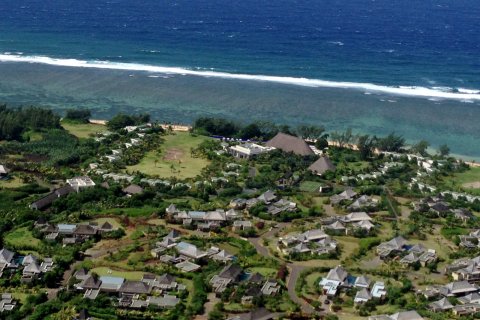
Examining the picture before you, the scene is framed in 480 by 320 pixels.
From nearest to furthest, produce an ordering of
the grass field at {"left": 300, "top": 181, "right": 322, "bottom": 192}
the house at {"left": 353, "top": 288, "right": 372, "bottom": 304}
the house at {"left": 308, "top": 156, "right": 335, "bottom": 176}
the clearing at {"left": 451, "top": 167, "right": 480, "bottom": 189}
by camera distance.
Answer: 1. the house at {"left": 353, "top": 288, "right": 372, "bottom": 304}
2. the grass field at {"left": 300, "top": 181, "right": 322, "bottom": 192}
3. the clearing at {"left": 451, "top": 167, "right": 480, "bottom": 189}
4. the house at {"left": 308, "top": 156, "right": 335, "bottom": 176}

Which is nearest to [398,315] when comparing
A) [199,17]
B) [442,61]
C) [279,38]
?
[442,61]

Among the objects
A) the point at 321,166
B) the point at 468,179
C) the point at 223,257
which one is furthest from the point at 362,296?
the point at 468,179

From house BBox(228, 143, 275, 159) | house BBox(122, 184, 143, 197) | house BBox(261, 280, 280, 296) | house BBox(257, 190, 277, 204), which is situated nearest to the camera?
house BBox(261, 280, 280, 296)

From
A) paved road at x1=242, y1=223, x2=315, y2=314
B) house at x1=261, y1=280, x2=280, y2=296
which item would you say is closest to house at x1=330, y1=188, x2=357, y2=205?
paved road at x1=242, y1=223, x2=315, y2=314

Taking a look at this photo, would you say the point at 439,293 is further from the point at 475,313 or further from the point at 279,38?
the point at 279,38

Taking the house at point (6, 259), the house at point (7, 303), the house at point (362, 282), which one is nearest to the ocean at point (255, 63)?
the house at point (362, 282)

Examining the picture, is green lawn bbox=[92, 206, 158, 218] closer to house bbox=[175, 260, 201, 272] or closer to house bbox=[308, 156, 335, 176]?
house bbox=[175, 260, 201, 272]

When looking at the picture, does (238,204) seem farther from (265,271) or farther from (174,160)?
(174,160)

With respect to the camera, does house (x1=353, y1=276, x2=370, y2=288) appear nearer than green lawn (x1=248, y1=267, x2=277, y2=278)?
Yes

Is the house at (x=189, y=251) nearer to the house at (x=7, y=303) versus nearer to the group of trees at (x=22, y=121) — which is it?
the house at (x=7, y=303)
